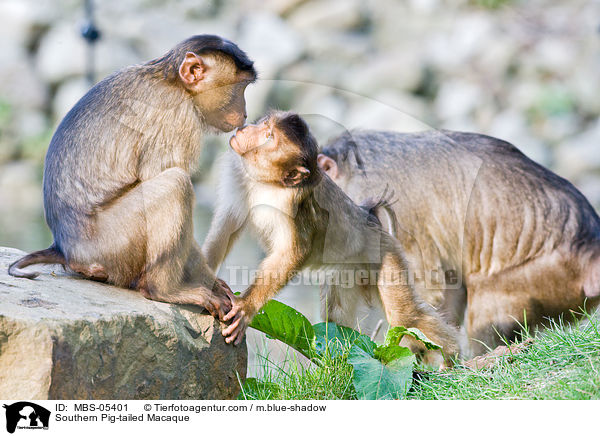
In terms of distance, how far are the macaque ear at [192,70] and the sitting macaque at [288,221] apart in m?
0.40

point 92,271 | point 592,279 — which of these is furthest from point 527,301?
point 92,271

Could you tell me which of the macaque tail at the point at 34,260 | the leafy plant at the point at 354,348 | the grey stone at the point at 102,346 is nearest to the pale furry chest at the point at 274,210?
the leafy plant at the point at 354,348

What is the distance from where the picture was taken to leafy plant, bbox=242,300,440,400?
168 inches

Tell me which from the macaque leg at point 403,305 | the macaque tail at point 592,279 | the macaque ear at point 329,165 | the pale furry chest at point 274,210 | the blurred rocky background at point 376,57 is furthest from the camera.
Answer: the blurred rocky background at point 376,57

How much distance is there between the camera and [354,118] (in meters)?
5.81

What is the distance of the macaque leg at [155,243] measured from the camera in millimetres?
4016

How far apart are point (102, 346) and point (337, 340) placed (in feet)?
5.23

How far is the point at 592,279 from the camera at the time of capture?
541 cm

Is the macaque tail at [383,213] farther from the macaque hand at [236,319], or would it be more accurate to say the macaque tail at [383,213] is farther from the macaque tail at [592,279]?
the macaque tail at [592,279]

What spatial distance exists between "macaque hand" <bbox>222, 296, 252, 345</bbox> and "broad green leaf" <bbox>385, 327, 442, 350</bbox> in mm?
911

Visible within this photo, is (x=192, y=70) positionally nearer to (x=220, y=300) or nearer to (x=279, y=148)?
(x=279, y=148)

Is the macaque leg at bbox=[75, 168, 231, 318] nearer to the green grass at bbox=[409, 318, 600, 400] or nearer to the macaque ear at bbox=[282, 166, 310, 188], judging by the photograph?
the macaque ear at bbox=[282, 166, 310, 188]

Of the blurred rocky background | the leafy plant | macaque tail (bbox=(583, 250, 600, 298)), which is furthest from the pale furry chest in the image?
the blurred rocky background

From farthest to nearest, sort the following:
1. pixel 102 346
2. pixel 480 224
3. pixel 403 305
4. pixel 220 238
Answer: pixel 480 224, pixel 403 305, pixel 220 238, pixel 102 346
